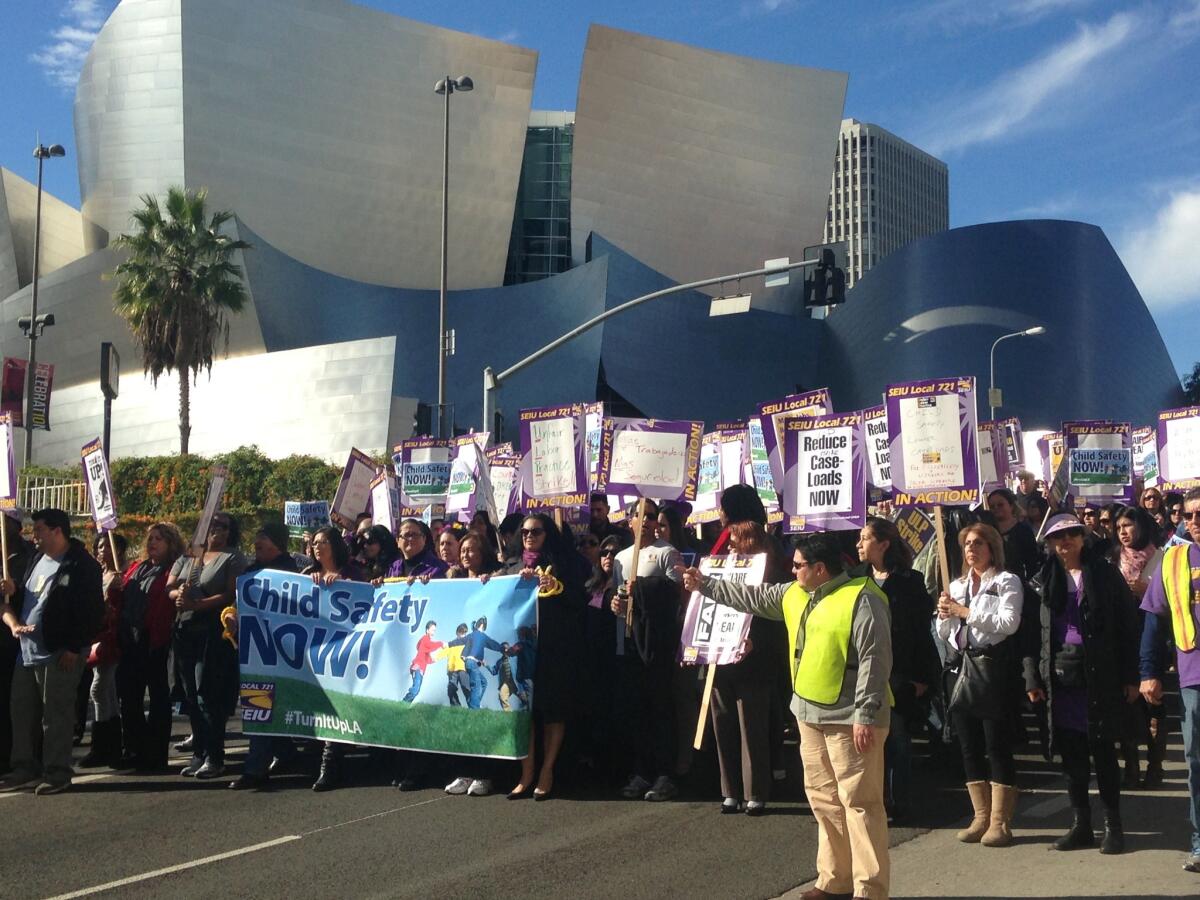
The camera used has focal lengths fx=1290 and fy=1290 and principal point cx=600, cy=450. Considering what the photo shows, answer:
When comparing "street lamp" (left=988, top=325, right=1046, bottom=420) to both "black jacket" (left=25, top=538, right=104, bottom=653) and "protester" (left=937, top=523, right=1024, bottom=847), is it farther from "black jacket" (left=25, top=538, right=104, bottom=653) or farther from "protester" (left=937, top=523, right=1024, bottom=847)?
"black jacket" (left=25, top=538, right=104, bottom=653)

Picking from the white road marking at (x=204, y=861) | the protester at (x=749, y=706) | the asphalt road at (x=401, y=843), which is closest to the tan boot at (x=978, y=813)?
the asphalt road at (x=401, y=843)

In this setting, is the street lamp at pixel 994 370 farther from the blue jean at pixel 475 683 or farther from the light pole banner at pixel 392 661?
the blue jean at pixel 475 683

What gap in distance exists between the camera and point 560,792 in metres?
8.12

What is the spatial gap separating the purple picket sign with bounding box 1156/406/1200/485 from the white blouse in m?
8.93

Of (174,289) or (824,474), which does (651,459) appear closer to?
(824,474)

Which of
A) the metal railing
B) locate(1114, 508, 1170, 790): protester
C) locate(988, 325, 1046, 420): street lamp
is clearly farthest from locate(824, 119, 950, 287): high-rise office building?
locate(1114, 508, 1170, 790): protester

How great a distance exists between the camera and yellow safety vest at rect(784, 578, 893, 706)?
219 inches

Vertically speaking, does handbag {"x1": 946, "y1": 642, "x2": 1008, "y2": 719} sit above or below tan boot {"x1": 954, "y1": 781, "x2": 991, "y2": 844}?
above

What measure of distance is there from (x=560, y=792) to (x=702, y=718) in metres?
1.48

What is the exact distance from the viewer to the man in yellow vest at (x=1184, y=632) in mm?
5965

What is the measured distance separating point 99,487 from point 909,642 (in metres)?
7.23

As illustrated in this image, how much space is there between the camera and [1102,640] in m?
6.39

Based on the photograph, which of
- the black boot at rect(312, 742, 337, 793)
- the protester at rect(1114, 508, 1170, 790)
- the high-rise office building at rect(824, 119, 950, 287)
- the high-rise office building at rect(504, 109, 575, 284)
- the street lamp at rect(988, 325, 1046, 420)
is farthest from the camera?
the high-rise office building at rect(824, 119, 950, 287)

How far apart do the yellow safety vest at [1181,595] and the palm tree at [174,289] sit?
31.0 meters
